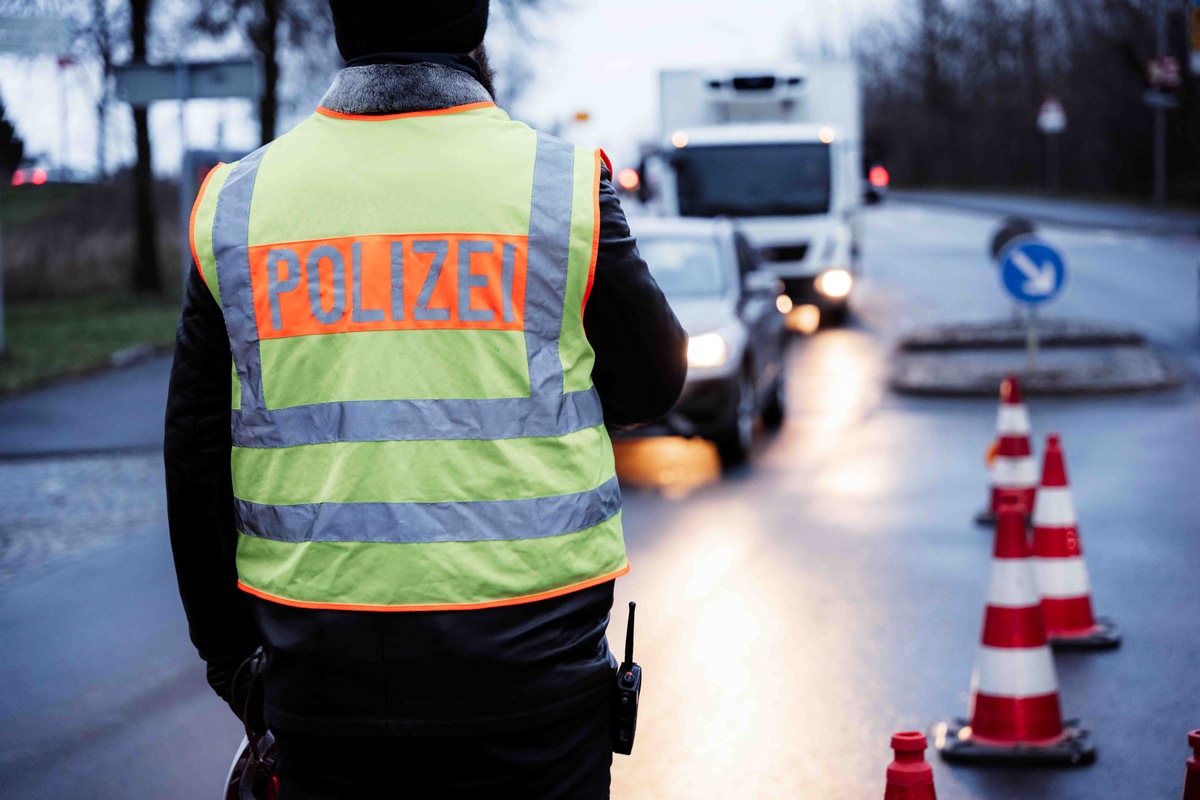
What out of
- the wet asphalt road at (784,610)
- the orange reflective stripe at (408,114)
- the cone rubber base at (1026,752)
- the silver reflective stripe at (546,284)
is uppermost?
the orange reflective stripe at (408,114)

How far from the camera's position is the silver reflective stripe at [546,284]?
82.4 inches

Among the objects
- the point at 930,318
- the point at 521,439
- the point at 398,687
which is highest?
the point at 521,439

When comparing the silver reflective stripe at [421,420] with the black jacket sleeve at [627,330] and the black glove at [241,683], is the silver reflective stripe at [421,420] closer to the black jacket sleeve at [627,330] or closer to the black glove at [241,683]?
the black jacket sleeve at [627,330]

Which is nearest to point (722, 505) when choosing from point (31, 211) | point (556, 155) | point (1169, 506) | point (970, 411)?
point (1169, 506)

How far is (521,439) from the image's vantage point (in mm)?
2076

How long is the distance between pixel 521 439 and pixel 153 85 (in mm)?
12824

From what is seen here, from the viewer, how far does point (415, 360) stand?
2057 millimetres

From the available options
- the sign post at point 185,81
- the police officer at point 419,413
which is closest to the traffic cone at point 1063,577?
the police officer at point 419,413

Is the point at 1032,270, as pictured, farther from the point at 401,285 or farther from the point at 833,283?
the point at 401,285

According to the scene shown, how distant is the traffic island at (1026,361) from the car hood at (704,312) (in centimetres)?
299

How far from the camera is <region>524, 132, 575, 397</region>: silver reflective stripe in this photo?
A: 2.09 meters

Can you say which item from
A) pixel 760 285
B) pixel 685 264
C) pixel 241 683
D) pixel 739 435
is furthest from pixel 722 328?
pixel 241 683

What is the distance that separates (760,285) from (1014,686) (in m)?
7.35

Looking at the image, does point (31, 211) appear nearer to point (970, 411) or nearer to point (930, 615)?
point (970, 411)
